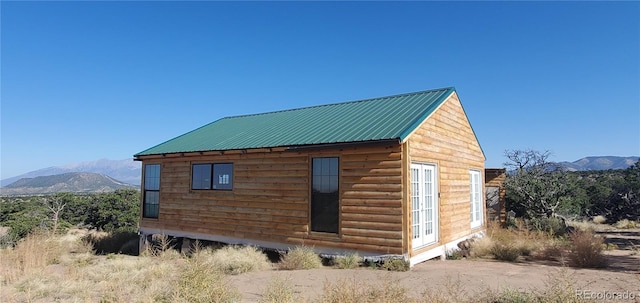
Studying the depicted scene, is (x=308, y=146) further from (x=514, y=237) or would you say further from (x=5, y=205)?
(x=5, y=205)

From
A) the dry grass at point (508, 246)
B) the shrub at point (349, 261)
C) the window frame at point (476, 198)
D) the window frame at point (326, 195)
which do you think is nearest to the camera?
the shrub at point (349, 261)

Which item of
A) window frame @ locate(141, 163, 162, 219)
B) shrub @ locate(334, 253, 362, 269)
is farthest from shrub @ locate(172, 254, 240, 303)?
window frame @ locate(141, 163, 162, 219)

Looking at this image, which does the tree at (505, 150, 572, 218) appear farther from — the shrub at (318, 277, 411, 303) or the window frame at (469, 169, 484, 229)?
the shrub at (318, 277, 411, 303)

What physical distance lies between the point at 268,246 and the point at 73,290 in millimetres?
5092

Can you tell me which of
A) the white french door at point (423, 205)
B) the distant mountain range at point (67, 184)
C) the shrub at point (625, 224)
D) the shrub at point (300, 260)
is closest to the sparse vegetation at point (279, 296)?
the shrub at point (300, 260)

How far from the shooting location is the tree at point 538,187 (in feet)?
63.6

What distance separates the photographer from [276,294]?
237 inches

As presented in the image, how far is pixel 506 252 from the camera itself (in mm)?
10875

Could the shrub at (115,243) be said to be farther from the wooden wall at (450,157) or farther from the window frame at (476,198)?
the window frame at (476,198)

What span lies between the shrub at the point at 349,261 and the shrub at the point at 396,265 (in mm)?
658

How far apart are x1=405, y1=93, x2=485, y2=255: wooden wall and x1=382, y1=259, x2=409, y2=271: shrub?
45 cm

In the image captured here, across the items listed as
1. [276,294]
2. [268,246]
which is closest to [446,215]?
[268,246]

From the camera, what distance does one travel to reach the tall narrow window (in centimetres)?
1025

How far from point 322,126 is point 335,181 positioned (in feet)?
8.23
